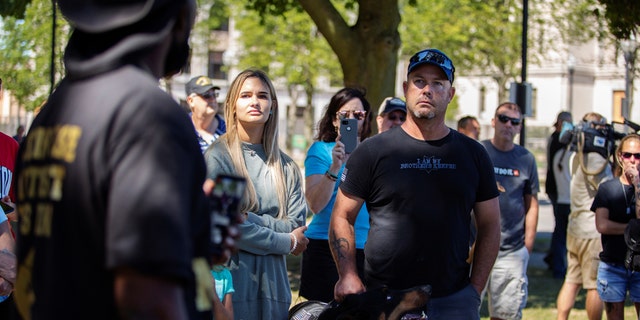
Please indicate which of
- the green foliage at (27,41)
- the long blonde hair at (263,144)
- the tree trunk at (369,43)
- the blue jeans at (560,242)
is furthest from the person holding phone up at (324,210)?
the green foliage at (27,41)

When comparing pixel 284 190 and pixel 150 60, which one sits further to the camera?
pixel 284 190

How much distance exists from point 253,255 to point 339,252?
0.49m

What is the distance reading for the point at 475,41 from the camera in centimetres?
3656

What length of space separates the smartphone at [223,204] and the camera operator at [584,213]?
7.00 meters

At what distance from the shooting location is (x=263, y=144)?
5348mm

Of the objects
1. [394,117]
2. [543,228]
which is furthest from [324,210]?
[543,228]

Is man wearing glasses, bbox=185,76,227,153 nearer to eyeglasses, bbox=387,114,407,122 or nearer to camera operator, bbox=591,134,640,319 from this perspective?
eyeglasses, bbox=387,114,407,122

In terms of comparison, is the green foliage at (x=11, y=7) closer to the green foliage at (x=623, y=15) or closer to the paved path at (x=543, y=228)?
the green foliage at (x=623, y=15)

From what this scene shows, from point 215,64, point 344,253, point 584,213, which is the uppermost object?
point 215,64

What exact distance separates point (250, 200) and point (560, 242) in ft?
27.9

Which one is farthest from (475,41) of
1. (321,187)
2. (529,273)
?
(321,187)

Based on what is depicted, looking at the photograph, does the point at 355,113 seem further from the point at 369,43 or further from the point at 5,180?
the point at 369,43

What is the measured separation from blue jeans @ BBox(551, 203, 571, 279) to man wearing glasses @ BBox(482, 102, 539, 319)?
15.0 feet

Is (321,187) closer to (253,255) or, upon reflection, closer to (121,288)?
(253,255)
